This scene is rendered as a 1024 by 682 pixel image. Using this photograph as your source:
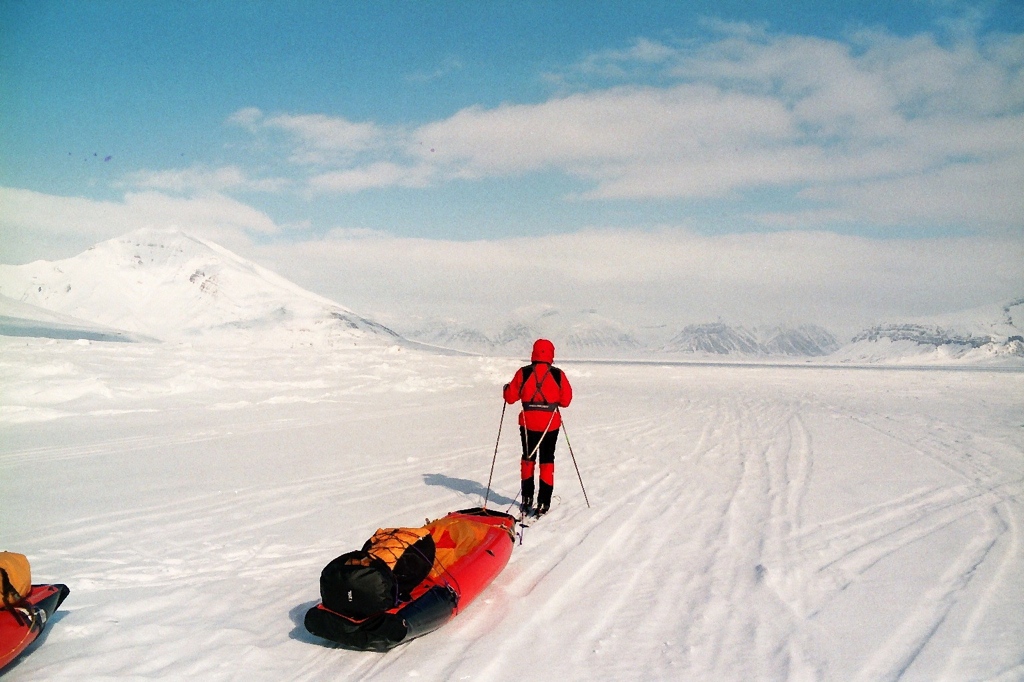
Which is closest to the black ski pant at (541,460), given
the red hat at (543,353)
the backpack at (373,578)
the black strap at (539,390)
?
the black strap at (539,390)

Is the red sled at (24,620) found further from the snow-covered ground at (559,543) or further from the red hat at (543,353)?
the red hat at (543,353)

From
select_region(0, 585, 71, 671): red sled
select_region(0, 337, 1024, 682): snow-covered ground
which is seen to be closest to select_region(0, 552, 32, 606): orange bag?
select_region(0, 585, 71, 671): red sled

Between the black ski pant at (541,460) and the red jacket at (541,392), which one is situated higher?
the red jacket at (541,392)

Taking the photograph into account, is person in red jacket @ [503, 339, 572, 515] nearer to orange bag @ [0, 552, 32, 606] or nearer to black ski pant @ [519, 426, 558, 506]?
black ski pant @ [519, 426, 558, 506]

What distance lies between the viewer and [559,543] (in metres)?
6.67

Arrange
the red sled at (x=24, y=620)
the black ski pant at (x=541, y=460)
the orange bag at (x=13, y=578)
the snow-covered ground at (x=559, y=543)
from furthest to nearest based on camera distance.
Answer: the black ski pant at (x=541, y=460)
the snow-covered ground at (x=559, y=543)
the orange bag at (x=13, y=578)
the red sled at (x=24, y=620)

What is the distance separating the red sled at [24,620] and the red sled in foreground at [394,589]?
177cm

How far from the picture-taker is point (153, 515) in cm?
773

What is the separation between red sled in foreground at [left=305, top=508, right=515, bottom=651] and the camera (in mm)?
4250

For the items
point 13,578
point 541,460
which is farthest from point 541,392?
point 13,578

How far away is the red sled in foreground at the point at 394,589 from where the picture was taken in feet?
13.9

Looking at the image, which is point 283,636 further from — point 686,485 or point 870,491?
point 870,491

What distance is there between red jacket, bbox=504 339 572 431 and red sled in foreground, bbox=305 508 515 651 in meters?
2.86

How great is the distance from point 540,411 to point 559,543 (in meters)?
1.83
